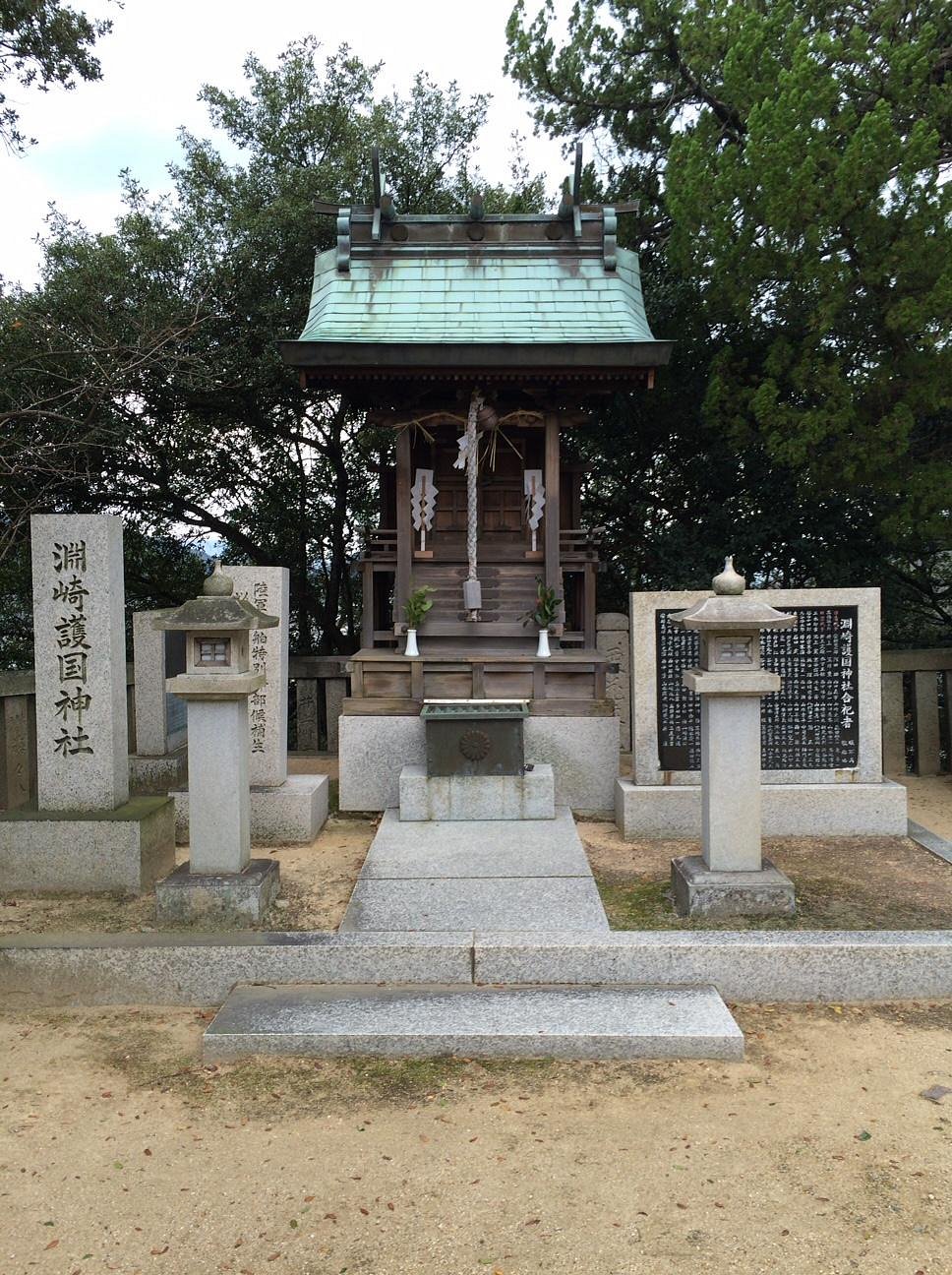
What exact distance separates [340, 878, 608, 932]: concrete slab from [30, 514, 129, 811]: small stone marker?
6.49 ft

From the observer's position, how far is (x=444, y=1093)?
383cm

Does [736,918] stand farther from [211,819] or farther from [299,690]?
[299,690]

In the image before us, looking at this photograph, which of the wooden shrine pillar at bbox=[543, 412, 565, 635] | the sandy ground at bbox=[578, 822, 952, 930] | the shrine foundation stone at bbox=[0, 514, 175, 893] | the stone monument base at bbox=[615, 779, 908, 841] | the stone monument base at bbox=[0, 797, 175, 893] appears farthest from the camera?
the wooden shrine pillar at bbox=[543, 412, 565, 635]

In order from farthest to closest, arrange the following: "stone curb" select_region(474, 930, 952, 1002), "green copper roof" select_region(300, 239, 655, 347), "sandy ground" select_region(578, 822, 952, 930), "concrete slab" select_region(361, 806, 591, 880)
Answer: "green copper roof" select_region(300, 239, 655, 347) → "concrete slab" select_region(361, 806, 591, 880) → "sandy ground" select_region(578, 822, 952, 930) → "stone curb" select_region(474, 930, 952, 1002)

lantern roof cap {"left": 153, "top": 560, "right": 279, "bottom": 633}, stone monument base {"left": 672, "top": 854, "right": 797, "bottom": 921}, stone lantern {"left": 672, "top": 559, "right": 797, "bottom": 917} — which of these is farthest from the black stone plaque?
lantern roof cap {"left": 153, "top": 560, "right": 279, "bottom": 633}

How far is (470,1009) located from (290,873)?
8.22 ft

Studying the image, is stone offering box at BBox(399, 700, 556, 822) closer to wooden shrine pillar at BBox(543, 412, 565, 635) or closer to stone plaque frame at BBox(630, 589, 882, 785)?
stone plaque frame at BBox(630, 589, 882, 785)

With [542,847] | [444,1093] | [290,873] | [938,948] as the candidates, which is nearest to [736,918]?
[938,948]

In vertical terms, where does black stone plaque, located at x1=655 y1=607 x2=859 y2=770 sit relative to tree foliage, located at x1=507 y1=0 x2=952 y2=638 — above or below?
below

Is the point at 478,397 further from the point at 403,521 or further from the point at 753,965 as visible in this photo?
the point at 753,965

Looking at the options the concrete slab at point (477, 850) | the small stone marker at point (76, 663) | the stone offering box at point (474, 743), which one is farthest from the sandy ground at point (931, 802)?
the small stone marker at point (76, 663)

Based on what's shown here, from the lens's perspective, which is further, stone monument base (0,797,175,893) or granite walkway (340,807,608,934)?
stone monument base (0,797,175,893)

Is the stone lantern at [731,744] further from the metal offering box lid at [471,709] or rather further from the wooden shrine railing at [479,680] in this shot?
the wooden shrine railing at [479,680]

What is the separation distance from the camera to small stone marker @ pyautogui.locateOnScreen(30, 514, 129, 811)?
6.04 m
